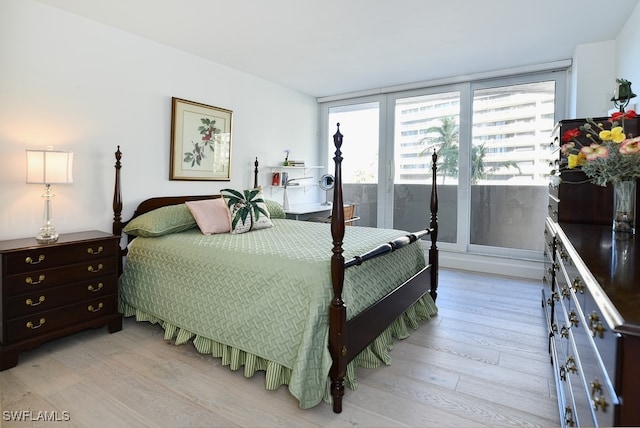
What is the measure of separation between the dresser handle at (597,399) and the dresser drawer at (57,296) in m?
2.84

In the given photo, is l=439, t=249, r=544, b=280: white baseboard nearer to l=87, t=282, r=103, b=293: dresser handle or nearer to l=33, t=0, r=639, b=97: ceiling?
l=33, t=0, r=639, b=97: ceiling

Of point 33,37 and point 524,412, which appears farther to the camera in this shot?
point 33,37

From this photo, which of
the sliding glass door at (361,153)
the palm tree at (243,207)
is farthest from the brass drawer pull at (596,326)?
Result: the sliding glass door at (361,153)

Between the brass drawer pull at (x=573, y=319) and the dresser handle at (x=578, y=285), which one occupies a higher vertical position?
the dresser handle at (x=578, y=285)

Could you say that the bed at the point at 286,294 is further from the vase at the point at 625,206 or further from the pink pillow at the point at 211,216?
the vase at the point at 625,206

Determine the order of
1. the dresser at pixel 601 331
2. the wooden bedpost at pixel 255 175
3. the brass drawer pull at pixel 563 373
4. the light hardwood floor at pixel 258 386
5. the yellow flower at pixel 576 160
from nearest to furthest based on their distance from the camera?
1. the dresser at pixel 601 331
2. the brass drawer pull at pixel 563 373
3. the light hardwood floor at pixel 258 386
4. the yellow flower at pixel 576 160
5. the wooden bedpost at pixel 255 175

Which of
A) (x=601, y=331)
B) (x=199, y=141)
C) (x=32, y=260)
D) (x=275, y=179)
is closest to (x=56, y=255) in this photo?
(x=32, y=260)

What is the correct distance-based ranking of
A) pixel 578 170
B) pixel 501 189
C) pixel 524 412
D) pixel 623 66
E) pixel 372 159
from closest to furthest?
pixel 524 412 < pixel 578 170 < pixel 623 66 < pixel 501 189 < pixel 372 159

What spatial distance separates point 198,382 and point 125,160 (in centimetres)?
210

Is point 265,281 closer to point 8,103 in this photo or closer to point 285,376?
point 285,376

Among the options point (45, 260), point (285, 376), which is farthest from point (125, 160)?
point (285, 376)

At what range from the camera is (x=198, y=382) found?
6.62ft

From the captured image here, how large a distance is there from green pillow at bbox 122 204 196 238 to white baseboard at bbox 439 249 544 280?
327 centimetres

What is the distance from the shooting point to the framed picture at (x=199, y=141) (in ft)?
11.5
